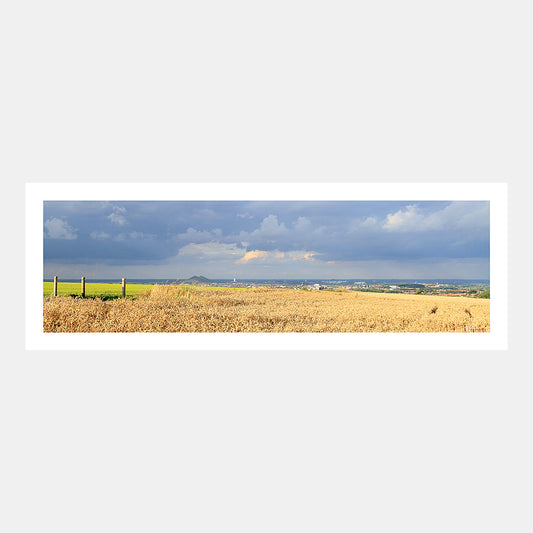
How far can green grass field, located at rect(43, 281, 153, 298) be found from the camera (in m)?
6.69

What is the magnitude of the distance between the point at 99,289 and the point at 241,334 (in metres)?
2.87

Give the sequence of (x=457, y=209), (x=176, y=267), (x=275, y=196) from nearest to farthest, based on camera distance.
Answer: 1. (x=275, y=196)
2. (x=457, y=209)
3. (x=176, y=267)

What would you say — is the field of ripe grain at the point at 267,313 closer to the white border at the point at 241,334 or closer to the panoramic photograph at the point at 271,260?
the panoramic photograph at the point at 271,260

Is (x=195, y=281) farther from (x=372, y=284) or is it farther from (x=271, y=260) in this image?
(x=372, y=284)

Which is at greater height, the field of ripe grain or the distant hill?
the distant hill

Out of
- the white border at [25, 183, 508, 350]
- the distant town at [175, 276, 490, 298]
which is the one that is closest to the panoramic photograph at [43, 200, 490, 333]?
the distant town at [175, 276, 490, 298]

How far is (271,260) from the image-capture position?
684 cm

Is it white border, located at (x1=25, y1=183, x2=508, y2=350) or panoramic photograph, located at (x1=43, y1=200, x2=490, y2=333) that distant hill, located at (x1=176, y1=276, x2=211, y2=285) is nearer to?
panoramic photograph, located at (x1=43, y1=200, x2=490, y2=333)

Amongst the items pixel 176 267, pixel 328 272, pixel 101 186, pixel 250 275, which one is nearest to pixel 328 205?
Result: pixel 328 272

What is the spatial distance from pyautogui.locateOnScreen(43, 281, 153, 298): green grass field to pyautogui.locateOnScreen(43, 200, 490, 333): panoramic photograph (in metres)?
0.02

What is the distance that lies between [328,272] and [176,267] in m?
2.56

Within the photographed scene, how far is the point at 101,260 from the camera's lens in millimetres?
6477

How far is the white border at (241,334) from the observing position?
5566 mm

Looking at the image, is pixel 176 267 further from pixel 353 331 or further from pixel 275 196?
pixel 353 331
